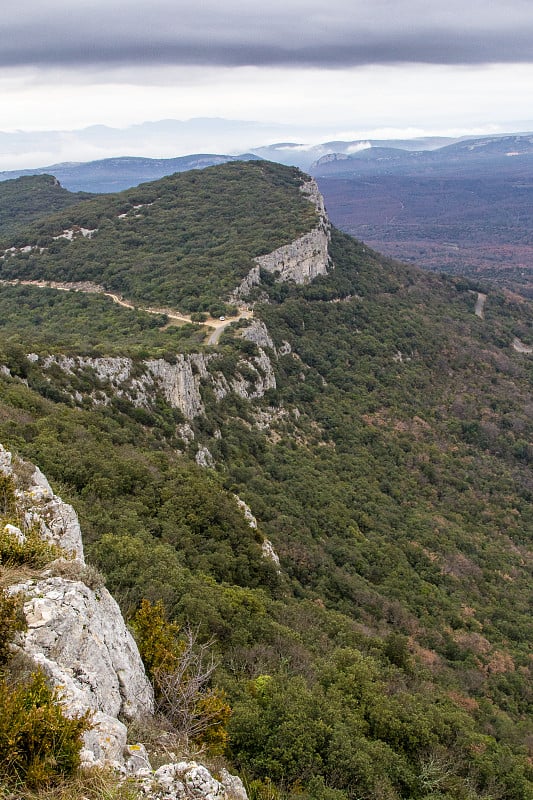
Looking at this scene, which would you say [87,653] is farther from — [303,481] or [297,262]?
[297,262]

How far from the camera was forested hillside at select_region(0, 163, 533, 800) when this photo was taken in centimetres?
1797

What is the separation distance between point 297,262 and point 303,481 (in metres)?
→ 45.5

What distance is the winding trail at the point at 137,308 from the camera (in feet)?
197

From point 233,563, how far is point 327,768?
468 inches

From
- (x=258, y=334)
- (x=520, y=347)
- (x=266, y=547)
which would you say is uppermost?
(x=258, y=334)

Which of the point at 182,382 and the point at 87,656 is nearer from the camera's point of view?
the point at 87,656

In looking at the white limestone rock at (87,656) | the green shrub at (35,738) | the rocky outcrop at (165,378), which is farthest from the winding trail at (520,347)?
the green shrub at (35,738)

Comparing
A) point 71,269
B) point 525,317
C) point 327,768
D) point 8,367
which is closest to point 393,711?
point 327,768

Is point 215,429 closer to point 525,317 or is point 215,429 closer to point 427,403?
point 427,403

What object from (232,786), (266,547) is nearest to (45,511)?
(232,786)

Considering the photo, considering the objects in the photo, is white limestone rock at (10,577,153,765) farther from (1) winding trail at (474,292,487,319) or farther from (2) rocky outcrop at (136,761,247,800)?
(1) winding trail at (474,292,487,319)

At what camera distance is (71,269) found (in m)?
77.1

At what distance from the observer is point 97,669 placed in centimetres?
1037

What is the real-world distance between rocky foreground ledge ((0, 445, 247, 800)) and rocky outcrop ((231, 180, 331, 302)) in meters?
58.9
